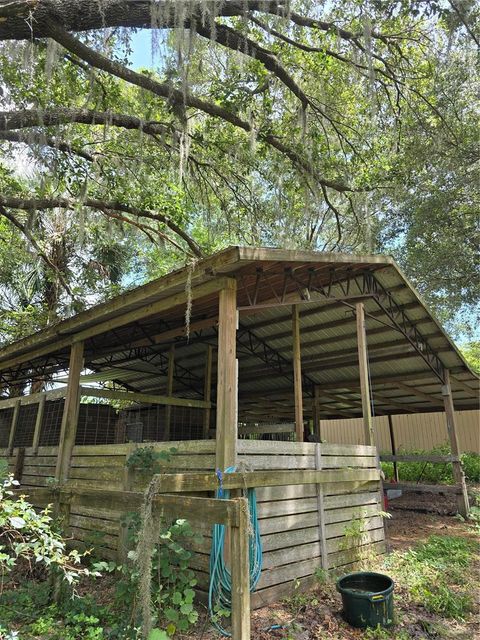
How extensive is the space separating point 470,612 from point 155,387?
10.4 m

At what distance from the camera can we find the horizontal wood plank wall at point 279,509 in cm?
444

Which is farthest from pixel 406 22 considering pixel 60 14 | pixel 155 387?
pixel 155 387

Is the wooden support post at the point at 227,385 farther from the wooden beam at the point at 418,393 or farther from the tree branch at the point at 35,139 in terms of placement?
the wooden beam at the point at 418,393

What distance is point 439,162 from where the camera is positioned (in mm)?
11578

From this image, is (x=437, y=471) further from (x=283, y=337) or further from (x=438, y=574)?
(x=438, y=574)

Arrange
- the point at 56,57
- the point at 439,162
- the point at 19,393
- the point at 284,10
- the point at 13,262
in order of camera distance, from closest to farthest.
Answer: the point at 284,10 → the point at 56,57 → the point at 439,162 → the point at 13,262 → the point at 19,393

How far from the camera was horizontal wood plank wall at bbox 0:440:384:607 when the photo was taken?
4.44 meters

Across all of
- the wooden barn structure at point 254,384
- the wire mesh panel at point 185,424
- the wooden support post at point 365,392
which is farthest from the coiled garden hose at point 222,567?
the wire mesh panel at point 185,424

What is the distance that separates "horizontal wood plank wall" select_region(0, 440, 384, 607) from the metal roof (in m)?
1.80

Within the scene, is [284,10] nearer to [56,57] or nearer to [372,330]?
[56,57]

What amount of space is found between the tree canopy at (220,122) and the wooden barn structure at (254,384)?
2021 mm

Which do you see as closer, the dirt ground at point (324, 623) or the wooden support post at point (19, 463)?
the dirt ground at point (324, 623)

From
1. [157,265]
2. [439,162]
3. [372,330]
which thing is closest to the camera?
[372,330]

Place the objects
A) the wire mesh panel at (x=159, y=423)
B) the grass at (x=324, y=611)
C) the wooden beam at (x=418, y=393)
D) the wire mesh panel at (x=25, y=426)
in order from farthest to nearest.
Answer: the wooden beam at (x=418, y=393) → the wire mesh panel at (x=159, y=423) → the wire mesh panel at (x=25, y=426) → the grass at (x=324, y=611)
